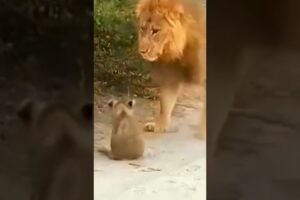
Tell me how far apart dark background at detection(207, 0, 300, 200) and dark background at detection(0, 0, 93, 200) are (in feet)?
1.13

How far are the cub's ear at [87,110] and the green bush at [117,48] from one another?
63 mm

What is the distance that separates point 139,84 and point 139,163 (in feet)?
0.69

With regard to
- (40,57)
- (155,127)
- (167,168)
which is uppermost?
(40,57)

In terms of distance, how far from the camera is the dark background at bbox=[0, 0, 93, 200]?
1558 millimetres

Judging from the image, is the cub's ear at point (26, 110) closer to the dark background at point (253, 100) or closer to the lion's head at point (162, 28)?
the lion's head at point (162, 28)

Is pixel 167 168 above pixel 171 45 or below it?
below

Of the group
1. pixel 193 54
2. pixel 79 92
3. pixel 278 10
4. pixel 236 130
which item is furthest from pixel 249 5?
pixel 79 92

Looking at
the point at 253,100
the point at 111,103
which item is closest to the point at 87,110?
the point at 111,103

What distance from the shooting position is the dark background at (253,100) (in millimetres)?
1517

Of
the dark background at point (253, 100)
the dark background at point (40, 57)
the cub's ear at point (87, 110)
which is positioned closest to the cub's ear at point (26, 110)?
the dark background at point (40, 57)

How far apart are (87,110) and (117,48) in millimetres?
186

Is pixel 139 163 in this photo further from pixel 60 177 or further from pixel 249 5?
pixel 249 5

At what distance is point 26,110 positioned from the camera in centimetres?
156

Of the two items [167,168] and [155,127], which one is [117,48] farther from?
[167,168]
